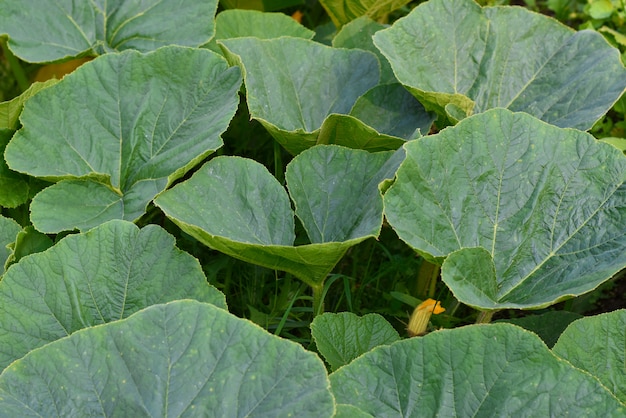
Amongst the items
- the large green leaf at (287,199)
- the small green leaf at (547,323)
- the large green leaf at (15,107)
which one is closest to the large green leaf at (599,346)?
the small green leaf at (547,323)

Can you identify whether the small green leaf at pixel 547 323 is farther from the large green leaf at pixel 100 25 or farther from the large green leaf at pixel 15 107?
the large green leaf at pixel 15 107

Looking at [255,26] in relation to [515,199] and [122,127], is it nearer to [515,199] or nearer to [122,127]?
[122,127]

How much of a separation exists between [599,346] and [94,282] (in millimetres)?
1185

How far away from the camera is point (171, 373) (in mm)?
1521

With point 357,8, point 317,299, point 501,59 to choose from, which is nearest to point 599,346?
point 317,299

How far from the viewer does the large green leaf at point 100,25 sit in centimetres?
253

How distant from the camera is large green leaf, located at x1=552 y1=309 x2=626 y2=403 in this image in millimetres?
1751

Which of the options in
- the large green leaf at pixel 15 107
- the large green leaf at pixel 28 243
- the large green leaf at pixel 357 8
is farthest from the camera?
the large green leaf at pixel 357 8

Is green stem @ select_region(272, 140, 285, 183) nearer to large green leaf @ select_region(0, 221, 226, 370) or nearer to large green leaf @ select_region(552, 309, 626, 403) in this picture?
large green leaf @ select_region(0, 221, 226, 370)

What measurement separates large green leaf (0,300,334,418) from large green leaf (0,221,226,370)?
29 centimetres

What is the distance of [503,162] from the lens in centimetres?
204

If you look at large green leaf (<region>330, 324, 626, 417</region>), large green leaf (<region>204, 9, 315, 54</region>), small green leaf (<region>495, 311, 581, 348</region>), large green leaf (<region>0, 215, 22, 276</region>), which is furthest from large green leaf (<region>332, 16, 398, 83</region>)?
large green leaf (<region>330, 324, 626, 417</region>)

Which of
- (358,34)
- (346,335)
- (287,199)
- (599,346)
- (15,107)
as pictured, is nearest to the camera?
(599,346)

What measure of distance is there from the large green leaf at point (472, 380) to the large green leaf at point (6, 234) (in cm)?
102
